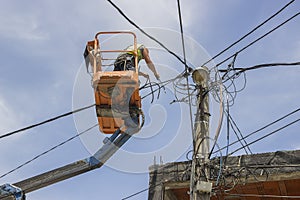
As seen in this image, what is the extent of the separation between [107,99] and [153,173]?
246cm

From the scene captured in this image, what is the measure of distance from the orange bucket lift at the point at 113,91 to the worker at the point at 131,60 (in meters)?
0.08

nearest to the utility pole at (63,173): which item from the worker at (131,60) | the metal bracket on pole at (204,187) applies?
the worker at (131,60)

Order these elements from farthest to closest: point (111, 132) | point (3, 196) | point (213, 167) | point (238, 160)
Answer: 1. point (238, 160)
2. point (111, 132)
3. point (3, 196)
4. point (213, 167)

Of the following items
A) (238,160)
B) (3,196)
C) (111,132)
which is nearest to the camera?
(3,196)

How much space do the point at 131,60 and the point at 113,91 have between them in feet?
2.56

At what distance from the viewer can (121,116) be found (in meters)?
8.39

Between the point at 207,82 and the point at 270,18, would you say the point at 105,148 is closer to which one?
the point at 207,82

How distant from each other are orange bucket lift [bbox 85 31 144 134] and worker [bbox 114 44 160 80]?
0.08 metres

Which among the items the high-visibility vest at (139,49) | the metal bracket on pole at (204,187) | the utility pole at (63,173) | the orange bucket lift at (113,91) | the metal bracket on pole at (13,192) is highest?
the high-visibility vest at (139,49)

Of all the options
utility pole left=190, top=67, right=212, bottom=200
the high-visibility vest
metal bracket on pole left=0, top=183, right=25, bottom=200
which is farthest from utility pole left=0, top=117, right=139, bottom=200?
utility pole left=190, top=67, right=212, bottom=200

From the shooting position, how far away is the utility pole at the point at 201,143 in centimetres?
700

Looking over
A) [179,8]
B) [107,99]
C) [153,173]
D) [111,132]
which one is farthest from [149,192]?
[179,8]

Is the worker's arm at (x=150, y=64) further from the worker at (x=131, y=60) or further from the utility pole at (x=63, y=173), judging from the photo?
the utility pole at (x=63, y=173)

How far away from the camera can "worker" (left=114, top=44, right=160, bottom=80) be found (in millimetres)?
8484
